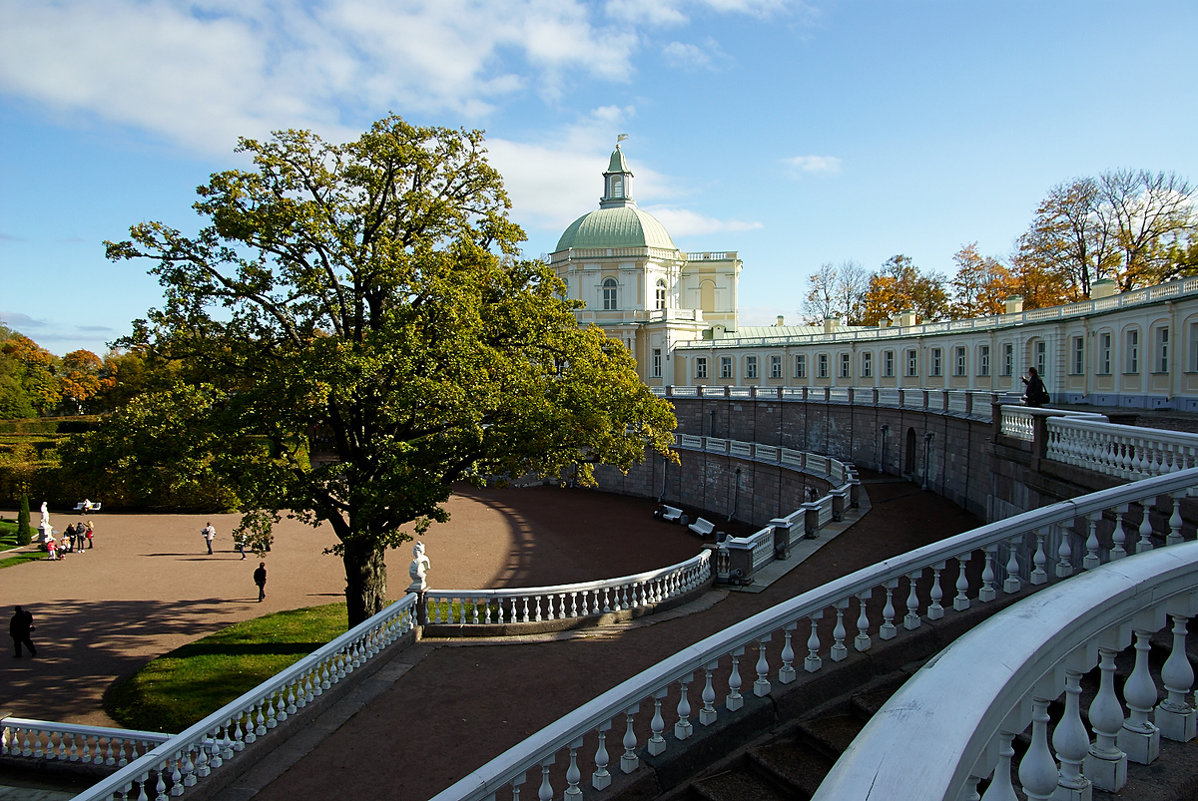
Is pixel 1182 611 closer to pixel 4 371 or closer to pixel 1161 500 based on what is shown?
pixel 1161 500

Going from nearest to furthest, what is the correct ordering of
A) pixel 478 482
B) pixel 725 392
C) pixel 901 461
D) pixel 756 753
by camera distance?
pixel 756 753 < pixel 478 482 < pixel 901 461 < pixel 725 392

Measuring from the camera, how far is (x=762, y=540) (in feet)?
52.3

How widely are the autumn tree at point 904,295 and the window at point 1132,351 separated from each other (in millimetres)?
25704

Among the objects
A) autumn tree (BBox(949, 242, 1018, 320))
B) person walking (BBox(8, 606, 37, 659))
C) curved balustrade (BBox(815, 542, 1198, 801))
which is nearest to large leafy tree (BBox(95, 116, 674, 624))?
person walking (BBox(8, 606, 37, 659))

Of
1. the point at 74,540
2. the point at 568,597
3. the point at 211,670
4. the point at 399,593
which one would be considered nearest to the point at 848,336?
the point at 399,593

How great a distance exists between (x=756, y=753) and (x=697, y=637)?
20.0ft

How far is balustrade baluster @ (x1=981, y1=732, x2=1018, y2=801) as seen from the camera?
7.95 ft

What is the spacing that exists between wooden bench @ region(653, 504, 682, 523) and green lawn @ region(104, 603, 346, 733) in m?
16.1

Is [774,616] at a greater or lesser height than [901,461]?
greater

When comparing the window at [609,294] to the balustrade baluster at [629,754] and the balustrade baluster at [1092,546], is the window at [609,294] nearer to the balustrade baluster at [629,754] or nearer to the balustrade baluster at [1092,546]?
the balustrade baluster at [1092,546]

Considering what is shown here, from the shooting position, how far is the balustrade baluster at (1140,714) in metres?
3.03

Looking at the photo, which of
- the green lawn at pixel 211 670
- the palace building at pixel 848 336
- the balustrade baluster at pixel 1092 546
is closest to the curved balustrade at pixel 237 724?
the green lawn at pixel 211 670

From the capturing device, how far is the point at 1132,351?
22125mm

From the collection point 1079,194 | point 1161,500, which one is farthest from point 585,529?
point 1079,194
